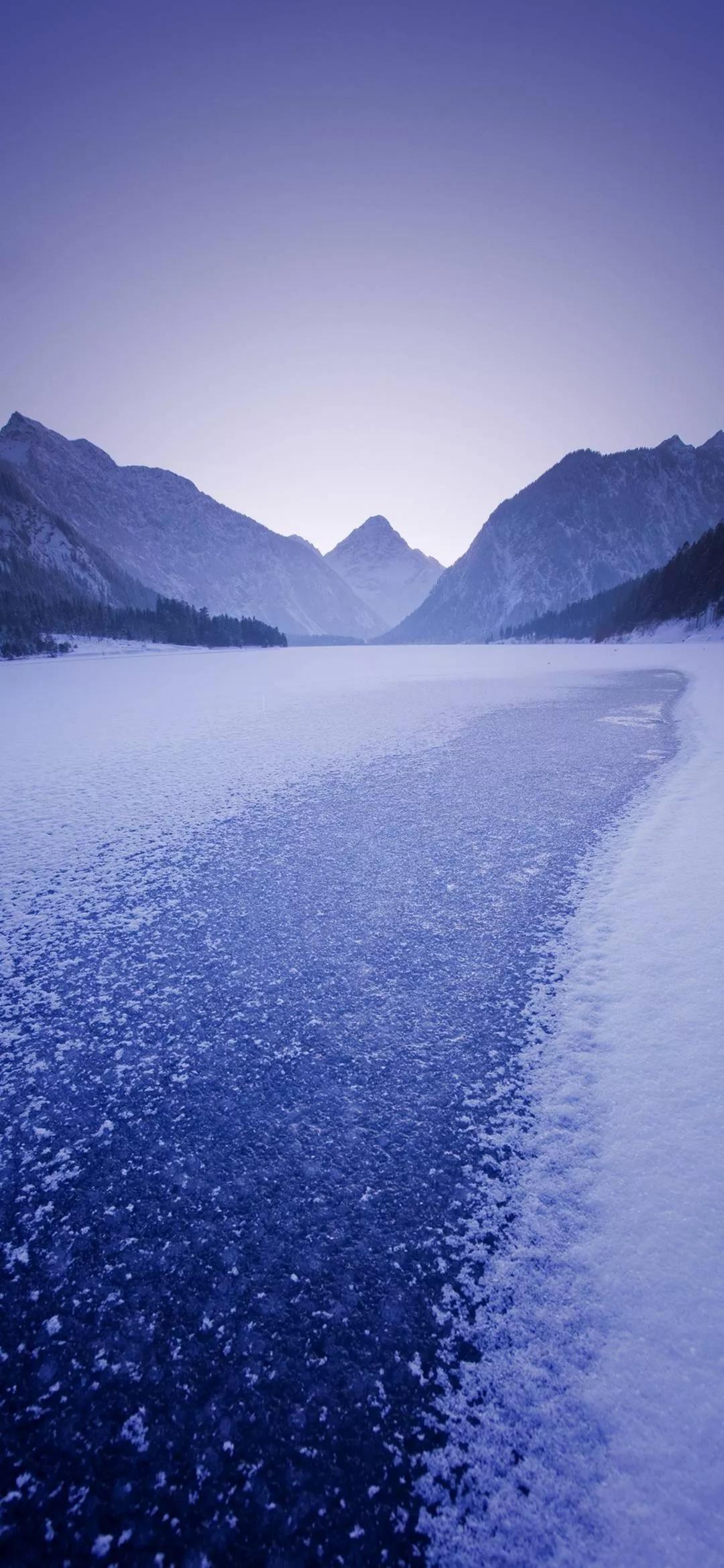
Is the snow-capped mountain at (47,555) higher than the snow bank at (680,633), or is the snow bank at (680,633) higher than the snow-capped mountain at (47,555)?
the snow-capped mountain at (47,555)

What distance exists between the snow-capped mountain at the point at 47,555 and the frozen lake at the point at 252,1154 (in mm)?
163585

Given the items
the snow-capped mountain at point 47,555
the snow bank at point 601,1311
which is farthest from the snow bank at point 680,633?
the snow-capped mountain at point 47,555

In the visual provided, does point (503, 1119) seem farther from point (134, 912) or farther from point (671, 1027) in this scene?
point (134, 912)

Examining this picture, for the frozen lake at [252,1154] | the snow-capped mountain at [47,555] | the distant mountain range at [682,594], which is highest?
the snow-capped mountain at [47,555]

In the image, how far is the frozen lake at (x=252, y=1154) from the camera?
161cm

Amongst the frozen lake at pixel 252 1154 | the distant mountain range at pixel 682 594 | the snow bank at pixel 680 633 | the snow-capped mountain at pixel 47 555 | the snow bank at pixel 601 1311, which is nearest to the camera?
the snow bank at pixel 601 1311

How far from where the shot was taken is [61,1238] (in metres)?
2.30

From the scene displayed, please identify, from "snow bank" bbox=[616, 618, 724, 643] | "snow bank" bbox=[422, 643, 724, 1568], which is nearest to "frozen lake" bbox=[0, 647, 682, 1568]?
"snow bank" bbox=[422, 643, 724, 1568]

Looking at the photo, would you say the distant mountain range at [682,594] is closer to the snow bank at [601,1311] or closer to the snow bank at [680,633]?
the snow bank at [680,633]

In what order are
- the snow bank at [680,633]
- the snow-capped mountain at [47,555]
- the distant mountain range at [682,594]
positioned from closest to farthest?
1. the snow bank at [680,633]
2. the distant mountain range at [682,594]
3. the snow-capped mountain at [47,555]

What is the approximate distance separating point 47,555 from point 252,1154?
19858 cm

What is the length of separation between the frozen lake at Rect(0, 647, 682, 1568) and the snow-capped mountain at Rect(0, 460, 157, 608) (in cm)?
Answer: 16359

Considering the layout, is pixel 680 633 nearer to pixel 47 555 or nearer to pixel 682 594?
pixel 682 594

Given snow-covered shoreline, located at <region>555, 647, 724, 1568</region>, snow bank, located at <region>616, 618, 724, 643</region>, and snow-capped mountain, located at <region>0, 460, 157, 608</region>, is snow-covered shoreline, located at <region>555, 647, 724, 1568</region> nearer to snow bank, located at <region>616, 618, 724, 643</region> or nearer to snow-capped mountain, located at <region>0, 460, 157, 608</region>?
snow bank, located at <region>616, 618, 724, 643</region>
